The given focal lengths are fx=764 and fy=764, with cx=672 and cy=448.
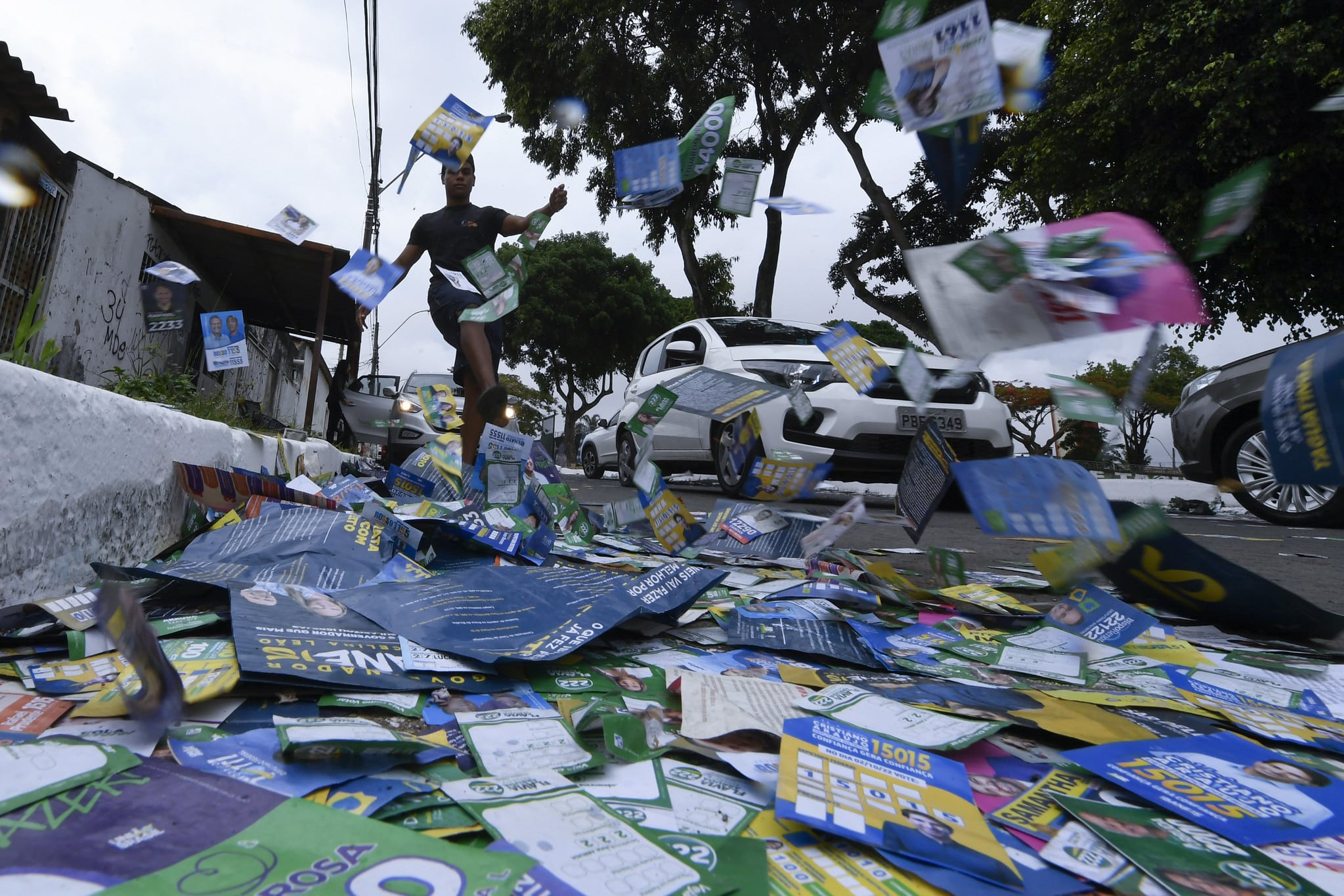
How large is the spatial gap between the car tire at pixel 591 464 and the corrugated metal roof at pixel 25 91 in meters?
5.83

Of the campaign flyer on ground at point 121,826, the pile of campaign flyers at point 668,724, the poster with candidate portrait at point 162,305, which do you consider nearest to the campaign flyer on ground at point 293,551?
the pile of campaign flyers at point 668,724

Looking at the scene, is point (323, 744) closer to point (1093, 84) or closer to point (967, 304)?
point (967, 304)

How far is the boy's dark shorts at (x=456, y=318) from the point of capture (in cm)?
333

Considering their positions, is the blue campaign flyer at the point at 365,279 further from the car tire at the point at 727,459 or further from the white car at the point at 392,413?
the white car at the point at 392,413

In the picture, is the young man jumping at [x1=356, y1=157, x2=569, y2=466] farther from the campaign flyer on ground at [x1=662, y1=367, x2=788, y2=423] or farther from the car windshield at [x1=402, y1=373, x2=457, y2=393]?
the car windshield at [x1=402, y1=373, x2=457, y2=393]

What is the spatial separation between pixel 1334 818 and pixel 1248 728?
285 millimetres

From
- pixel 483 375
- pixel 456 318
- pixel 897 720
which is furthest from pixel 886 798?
pixel 456 318

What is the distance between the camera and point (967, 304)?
1361 mm

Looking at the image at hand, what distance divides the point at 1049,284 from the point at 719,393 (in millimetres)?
1193

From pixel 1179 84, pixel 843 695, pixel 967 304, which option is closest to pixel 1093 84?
pixel 1179 84

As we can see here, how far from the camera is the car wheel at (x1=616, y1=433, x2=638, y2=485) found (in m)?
6.37

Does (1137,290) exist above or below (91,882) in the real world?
above

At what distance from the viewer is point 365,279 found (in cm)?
270

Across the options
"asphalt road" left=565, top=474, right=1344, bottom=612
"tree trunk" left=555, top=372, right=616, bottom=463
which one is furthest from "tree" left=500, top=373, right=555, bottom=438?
"asphalt road" left=565, top=474, right=1344, bottom=612
